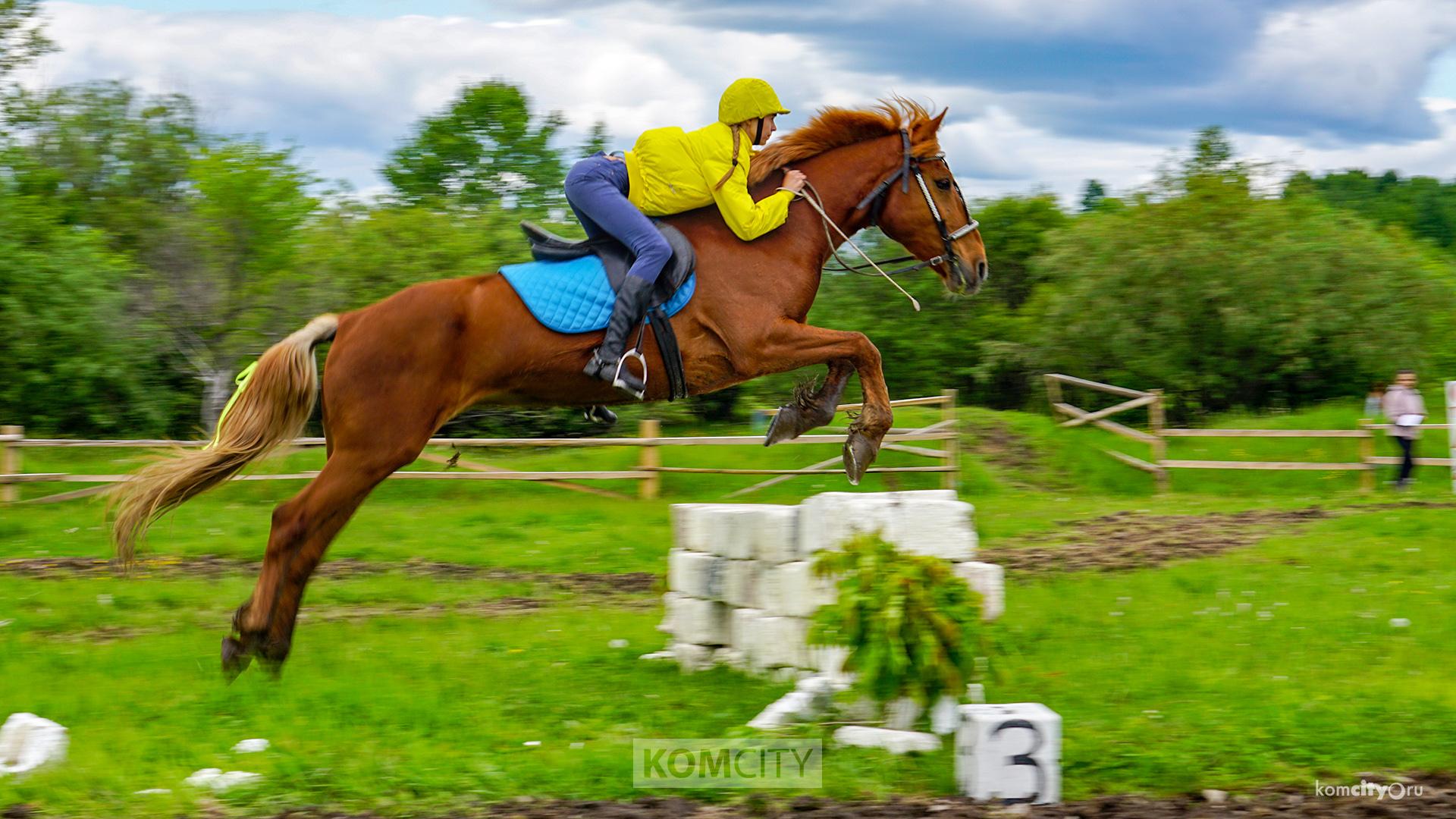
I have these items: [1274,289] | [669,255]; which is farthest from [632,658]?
[1274,289]

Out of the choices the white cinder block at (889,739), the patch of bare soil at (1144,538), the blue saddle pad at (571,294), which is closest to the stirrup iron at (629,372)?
the blue saddle pad at (571,294)

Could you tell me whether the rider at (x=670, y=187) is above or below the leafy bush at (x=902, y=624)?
above

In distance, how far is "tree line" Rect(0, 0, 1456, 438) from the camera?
19.2 m

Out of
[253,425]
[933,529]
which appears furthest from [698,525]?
[253,425]

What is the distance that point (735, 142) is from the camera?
6.54 m

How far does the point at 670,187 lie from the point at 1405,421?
1245cm

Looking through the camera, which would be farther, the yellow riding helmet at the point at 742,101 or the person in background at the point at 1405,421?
the person in background at the point at 1405,421

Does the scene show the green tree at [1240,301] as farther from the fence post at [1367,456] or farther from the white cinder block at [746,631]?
the white cinder block at [746,631]

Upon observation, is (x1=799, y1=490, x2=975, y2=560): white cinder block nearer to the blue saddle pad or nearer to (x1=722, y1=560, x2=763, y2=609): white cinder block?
(x1=722, y1=560, x2=763, y2=609): white cinder block

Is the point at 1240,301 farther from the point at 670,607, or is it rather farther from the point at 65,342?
the point at 65,342

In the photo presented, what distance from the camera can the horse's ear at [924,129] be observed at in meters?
7.06

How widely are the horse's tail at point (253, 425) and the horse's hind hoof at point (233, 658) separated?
2.22ft
